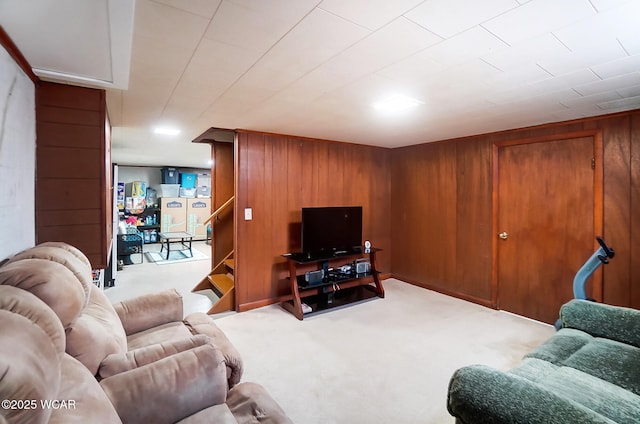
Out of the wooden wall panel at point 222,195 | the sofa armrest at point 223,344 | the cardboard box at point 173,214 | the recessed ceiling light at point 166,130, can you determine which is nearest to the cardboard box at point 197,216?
the cardboard box at point 173,214

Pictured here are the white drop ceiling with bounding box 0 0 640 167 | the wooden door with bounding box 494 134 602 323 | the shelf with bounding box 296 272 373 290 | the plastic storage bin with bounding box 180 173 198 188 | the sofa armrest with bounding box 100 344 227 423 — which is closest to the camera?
the sofa armrest with bounding box 100 344 227 423

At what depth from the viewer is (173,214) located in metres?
8.88

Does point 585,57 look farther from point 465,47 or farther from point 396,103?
point 396,103

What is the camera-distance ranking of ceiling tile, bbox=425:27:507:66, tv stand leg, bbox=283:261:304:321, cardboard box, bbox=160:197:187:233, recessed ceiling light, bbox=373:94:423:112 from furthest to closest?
1. cardboard box, bbox=160:197:187:233
2. tv stand leg, bbox=283:261:304:321
3. recessed ceiling light, bbox=373:94:423:112
4. ceiling tile, bbox=425:27:507:66

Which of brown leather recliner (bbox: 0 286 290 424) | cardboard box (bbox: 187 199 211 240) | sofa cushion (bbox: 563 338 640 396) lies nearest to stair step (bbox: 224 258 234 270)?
brown leather recliner (bbox: 0 286 290 424)

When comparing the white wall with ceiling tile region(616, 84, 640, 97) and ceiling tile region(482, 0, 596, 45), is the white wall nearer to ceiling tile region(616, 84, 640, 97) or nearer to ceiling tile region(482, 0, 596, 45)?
ceiling tile region(482, 0, 596, 45)

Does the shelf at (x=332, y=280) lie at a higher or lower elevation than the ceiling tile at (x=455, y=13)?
lower

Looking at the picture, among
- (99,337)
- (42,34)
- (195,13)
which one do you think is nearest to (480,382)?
(99,337)

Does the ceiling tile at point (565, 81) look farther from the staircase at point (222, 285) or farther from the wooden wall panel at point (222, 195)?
the wooden wall panel at point (222, 195)

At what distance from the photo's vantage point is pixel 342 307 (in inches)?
157

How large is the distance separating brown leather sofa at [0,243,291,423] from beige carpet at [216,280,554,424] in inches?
30.5

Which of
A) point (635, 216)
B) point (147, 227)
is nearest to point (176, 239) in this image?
point (147, 227)

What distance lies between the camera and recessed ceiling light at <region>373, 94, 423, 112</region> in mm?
2572

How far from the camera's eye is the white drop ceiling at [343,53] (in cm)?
135
